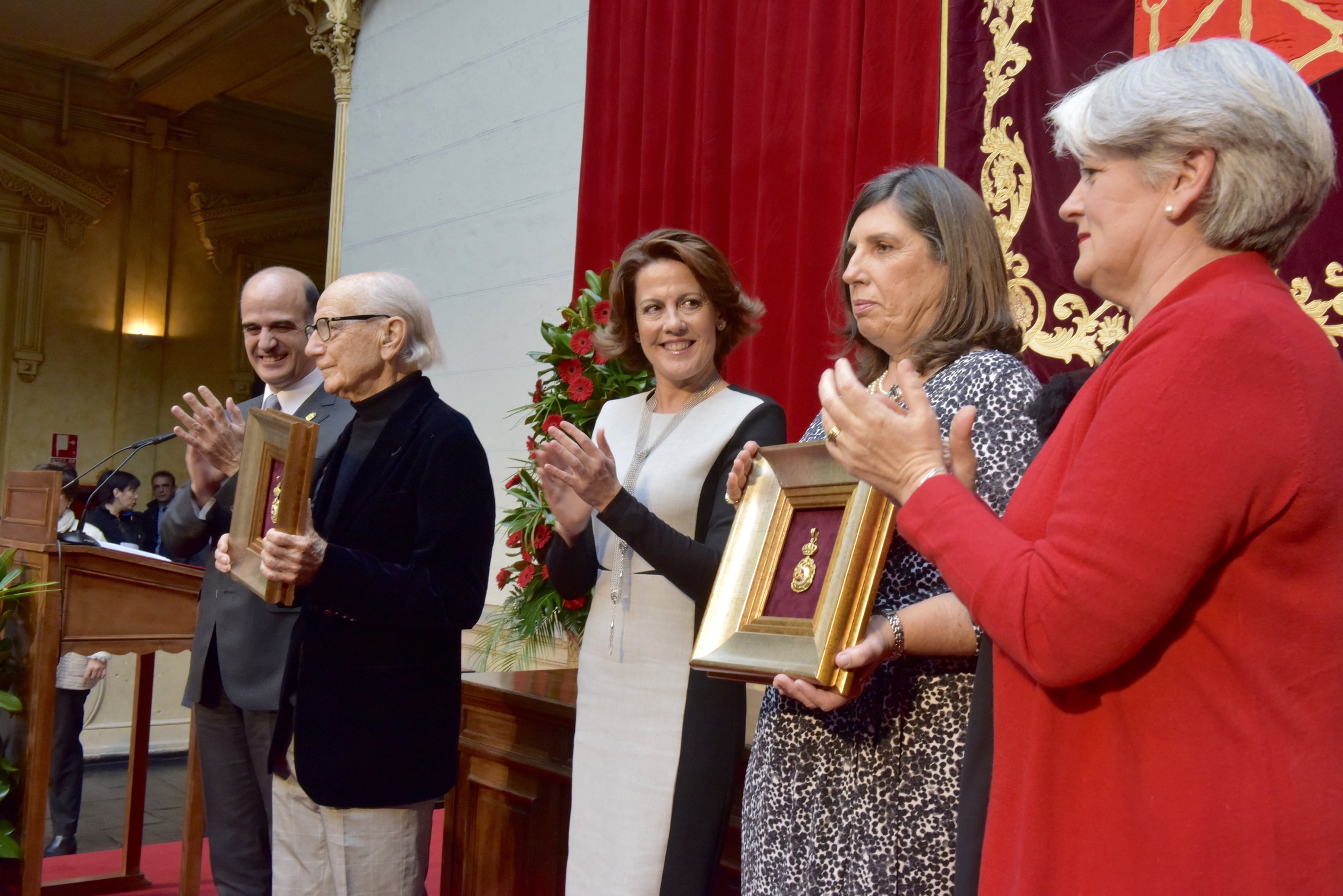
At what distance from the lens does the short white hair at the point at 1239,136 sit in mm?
995

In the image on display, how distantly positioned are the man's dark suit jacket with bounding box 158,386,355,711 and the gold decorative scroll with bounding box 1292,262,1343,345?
6.99 ft

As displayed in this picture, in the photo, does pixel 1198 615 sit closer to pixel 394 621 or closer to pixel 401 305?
pixel 394 621

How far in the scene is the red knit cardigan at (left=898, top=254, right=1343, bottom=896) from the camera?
0.89 m

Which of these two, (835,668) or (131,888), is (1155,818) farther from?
(131,888)

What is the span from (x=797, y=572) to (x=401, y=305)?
1242 mm

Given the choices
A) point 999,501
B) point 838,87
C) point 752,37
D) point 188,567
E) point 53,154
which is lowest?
point 188,567

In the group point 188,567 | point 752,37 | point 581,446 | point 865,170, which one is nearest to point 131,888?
point 188,567

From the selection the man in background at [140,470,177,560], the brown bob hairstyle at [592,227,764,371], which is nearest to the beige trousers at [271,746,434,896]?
the brown bob hairstyle at [592,227,764,371]

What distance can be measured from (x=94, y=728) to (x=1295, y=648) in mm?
7884

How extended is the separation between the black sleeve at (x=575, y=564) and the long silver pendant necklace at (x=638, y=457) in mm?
57

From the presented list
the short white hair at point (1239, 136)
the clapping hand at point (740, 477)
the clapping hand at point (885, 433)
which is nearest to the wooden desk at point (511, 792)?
the clapping hand at point (740, 477)

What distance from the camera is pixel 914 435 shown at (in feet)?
3.66

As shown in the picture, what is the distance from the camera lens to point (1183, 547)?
0.89 m

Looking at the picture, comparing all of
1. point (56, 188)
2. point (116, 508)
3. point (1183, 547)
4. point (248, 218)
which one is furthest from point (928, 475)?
point (248, 218)
